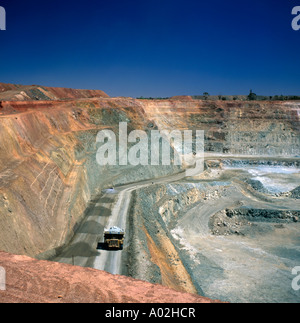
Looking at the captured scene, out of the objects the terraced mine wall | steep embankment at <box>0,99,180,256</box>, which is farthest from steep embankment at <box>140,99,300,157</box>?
steep embankment at <box>0,99,180,256</box>

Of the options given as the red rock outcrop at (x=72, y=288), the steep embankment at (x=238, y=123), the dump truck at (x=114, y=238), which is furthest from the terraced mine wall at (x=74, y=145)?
the red rock outcrop at (x=72, y=288)

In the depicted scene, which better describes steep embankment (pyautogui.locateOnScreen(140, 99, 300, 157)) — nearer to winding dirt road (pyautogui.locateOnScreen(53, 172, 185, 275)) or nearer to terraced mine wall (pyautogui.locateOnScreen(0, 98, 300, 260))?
terraced mine wall (pyautogui.locateOnScreen(0, 98, 300, 260))

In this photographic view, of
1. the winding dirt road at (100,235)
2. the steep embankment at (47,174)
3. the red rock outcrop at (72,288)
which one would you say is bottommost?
the winding dirt road at (100,235)

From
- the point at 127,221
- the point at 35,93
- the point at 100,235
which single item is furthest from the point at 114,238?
the point at 35,93

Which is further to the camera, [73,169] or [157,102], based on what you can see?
[157,102]

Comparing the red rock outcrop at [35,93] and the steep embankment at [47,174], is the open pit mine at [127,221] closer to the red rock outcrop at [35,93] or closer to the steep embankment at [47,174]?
the steep embankment at [47,174]

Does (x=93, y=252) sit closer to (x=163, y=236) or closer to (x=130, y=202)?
(x=163, y=236)

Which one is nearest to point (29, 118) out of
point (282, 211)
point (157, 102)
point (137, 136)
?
point (137, 136)
